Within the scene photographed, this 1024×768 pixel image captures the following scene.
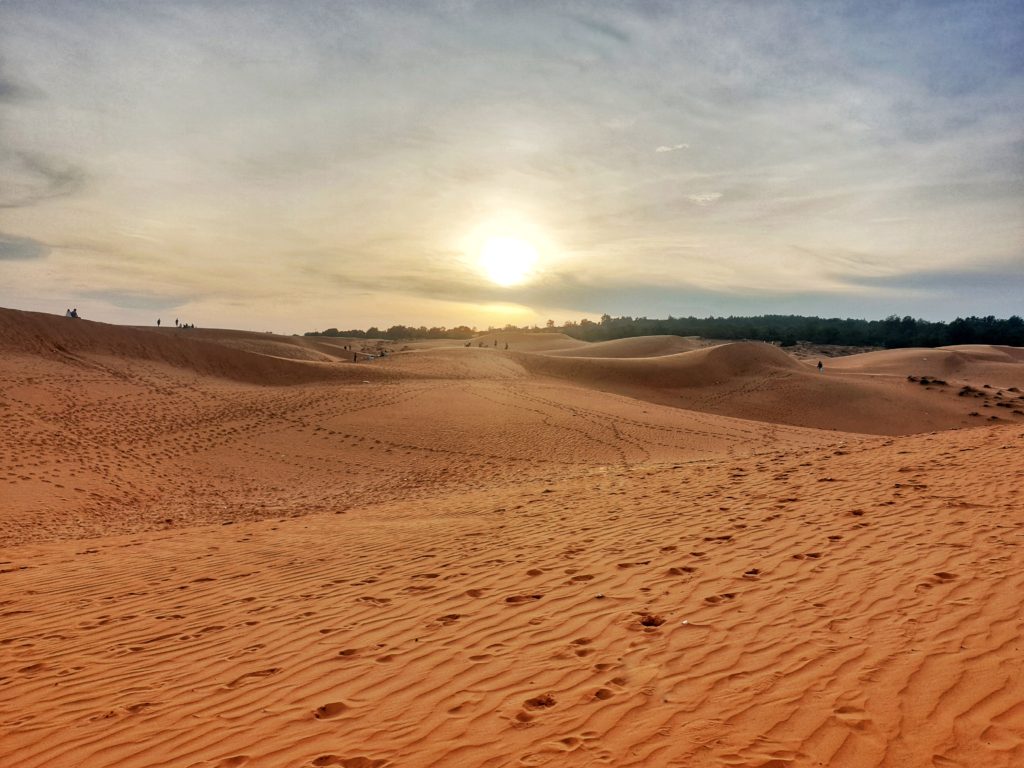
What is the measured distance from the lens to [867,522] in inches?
312

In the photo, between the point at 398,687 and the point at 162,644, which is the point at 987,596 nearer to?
the point at 398,687

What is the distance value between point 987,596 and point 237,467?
58.6 feet

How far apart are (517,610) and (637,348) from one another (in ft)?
208

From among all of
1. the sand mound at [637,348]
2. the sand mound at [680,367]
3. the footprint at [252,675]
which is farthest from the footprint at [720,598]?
A: the sand mound at [637,348]

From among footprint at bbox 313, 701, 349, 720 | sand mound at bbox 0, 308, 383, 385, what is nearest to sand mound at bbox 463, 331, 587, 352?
sand mound at bbox 0, 308, 383, 385

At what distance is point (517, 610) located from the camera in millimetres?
5945

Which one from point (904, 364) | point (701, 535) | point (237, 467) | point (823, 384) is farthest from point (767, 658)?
point (904, 364)

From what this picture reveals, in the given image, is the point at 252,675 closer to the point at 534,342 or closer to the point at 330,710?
the point at 330,710

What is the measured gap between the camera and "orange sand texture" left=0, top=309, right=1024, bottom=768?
3.78 m

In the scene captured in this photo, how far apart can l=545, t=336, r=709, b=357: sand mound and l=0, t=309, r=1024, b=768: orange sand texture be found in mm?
49491

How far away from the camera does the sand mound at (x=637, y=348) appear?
66312 mm

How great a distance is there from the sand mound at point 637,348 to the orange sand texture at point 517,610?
49.5 meters

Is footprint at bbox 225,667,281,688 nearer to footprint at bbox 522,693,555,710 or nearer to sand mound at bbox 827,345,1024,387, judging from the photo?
footprint at bbox 522,693,555,710

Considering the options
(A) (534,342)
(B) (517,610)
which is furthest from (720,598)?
(A) (534,342)
